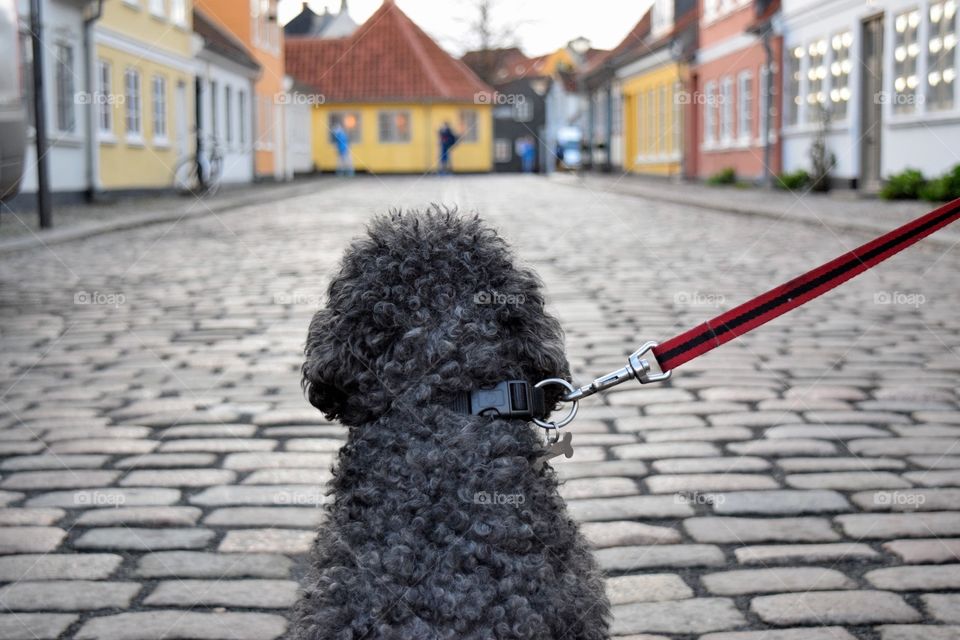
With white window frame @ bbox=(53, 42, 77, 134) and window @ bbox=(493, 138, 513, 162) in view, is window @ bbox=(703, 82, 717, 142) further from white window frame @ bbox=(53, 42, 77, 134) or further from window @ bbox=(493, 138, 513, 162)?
window @ bbox=(493, 138, 513, 162)

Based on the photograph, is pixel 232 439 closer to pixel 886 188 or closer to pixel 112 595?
pixel 112 595

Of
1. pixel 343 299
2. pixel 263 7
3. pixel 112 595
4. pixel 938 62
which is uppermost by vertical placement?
pixel 263 7

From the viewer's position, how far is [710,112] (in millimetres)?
37469

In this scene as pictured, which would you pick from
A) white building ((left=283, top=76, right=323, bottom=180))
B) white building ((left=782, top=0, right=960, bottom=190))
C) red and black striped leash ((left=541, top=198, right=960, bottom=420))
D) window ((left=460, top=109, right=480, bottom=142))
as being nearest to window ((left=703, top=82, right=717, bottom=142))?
white building ((left=782, top=0, right=960, bottom=190))

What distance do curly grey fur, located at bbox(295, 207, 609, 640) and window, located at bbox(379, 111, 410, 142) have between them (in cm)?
6182

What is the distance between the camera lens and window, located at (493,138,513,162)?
102125mm

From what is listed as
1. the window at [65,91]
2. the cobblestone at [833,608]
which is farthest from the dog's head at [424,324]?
the window at [65,91]

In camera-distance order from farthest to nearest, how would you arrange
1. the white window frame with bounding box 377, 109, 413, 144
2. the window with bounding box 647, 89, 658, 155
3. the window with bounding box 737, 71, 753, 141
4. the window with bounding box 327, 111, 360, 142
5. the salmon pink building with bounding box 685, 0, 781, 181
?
the white window frame with bounding box 377, 109, 413, 144 → the window with bounding box 327, 111, 360, 142 → the window with bounding box 647, 89, 658, 155 → the window with bounding box 737, 71, 753, 141 → the salmon pink building with bounding box 685, 0, 781, 181

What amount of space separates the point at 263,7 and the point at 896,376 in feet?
131

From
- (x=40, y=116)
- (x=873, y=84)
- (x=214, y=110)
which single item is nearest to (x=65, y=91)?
(x=40, y=116)

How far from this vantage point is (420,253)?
2.00 meters

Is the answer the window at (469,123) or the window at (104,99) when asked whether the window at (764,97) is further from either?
the window at (469,123)

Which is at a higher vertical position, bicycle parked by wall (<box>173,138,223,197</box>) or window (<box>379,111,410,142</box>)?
window (<box>379,111,410,142</box>)

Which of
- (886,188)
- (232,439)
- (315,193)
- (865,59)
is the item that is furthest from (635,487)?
(315,193)
